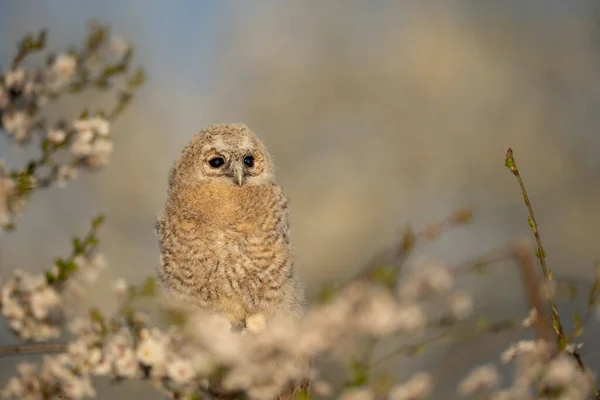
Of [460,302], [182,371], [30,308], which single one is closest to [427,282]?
[460,302]

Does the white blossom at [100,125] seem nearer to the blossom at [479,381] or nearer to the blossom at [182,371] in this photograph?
the blossom at [182,371]

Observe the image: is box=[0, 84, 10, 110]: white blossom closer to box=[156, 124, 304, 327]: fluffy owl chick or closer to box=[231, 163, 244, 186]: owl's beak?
box=[156, 124, 304, 327]: fluffy owl chick

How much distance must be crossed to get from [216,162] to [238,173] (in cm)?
15

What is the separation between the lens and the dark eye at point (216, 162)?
3619 millimetres

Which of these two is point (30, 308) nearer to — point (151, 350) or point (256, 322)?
point (151, 350)

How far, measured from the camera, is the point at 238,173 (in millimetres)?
3529

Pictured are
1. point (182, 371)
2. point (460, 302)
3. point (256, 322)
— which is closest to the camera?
point (460, 302)

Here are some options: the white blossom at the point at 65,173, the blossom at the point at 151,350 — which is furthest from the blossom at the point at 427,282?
the white blossom at the point at 65,173

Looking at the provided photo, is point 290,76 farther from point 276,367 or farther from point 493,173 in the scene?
point 276,367

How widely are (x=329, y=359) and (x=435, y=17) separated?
10.2m

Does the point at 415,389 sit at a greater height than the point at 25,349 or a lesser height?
lesser

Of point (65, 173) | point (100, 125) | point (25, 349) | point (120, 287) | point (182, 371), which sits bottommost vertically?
point (182, 371)

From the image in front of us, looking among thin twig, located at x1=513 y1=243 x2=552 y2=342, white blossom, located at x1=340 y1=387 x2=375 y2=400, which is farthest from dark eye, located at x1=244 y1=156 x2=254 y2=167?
white blossom, located at x1=340 y1=387 x2=375 y2=400

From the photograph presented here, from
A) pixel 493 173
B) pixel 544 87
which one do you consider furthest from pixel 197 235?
pixel 544 87
